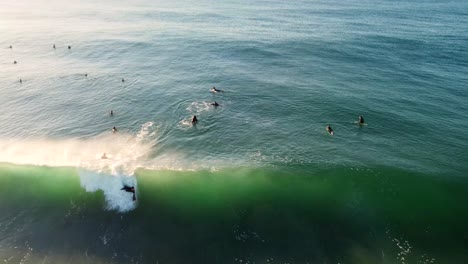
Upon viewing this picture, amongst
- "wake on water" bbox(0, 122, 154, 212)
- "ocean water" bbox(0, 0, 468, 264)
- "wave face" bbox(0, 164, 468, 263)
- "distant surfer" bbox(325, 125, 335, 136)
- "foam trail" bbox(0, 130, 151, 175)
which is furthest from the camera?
"distant surfer" bbox(325, 125, 335, 136)

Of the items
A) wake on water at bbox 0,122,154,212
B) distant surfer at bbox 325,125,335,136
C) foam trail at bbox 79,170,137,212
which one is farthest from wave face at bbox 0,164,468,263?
distant surfer at bbox 325,125,335,136

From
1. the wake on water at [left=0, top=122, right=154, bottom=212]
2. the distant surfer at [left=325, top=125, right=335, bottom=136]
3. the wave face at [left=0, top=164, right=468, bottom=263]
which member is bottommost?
the wave face at [left=0, top=164, right=468, bottom=263]

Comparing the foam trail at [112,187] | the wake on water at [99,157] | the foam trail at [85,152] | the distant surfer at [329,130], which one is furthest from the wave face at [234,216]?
the distant surfer at [329,130]

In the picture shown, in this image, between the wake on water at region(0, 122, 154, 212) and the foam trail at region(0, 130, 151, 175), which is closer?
the wake on water at region(0, 122, 154, 212)

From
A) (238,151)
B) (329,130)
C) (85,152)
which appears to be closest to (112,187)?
(85,152)

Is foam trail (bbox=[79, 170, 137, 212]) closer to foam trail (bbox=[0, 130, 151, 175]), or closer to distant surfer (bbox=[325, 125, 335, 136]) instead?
foam trail (bbox=[0, 130, 151, 175])

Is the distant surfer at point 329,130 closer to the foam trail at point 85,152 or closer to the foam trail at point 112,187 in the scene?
the foam trail at point 85,152

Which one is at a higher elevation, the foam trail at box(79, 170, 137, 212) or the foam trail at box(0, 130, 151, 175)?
the foam trail at box(0, 130, 151, 175)
